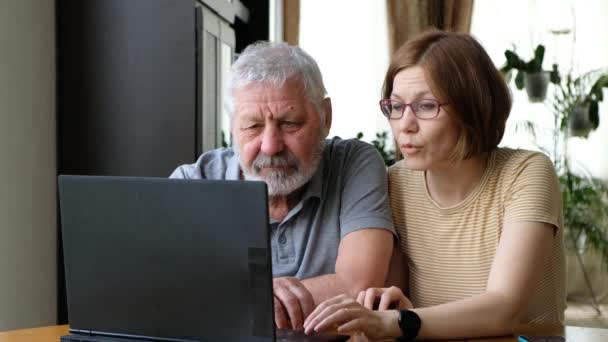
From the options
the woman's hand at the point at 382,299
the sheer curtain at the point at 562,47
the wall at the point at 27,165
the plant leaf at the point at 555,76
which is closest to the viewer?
the woman's hand at the point at 382,299

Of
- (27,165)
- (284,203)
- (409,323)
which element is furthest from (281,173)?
(27,165)

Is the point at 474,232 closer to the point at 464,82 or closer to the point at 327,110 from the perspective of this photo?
the point at 464,82

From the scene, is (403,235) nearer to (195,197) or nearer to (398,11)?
(195,197)

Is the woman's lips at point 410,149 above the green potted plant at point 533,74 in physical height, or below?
below

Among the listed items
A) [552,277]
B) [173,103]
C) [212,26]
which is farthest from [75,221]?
[212,26]

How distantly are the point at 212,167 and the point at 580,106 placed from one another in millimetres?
3901

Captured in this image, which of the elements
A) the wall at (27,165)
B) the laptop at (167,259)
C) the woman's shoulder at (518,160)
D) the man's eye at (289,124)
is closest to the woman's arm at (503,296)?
the woman's shoulder at (518,160)

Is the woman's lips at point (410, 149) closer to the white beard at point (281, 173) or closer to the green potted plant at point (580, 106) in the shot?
the white beard at point (281, 173)

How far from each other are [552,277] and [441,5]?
4951 millimetres

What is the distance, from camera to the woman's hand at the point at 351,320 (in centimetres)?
154

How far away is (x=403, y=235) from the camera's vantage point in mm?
2154

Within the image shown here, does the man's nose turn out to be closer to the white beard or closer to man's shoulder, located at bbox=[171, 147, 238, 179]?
the white beard

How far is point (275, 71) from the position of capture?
218cm

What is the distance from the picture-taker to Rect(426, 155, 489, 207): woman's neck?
80.3 inches
